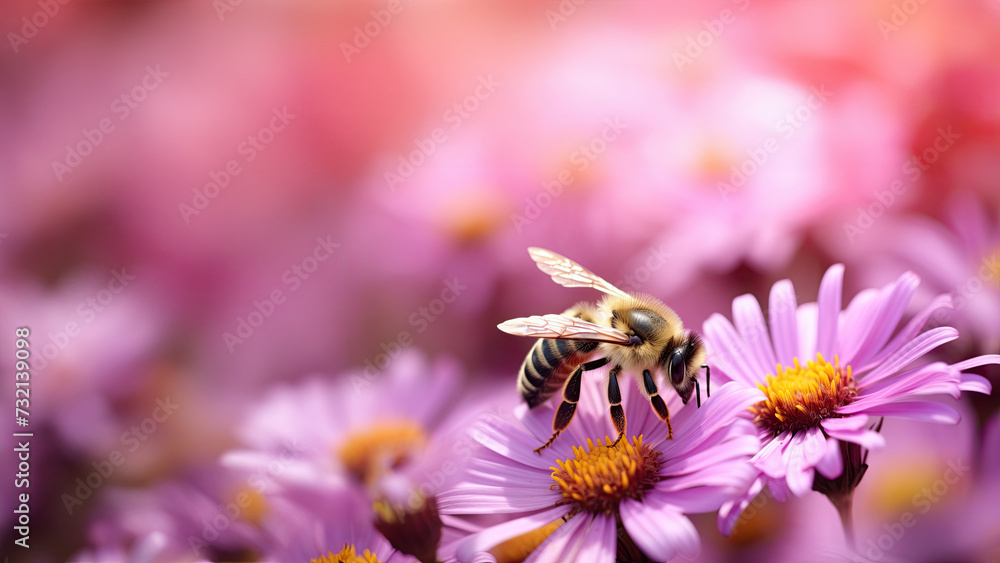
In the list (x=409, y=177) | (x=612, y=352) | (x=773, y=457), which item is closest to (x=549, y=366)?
(x=612, y=352)

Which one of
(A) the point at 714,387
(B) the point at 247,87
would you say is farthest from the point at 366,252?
(A) the point at 714,387

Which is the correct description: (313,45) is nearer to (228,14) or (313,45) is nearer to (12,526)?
(228,14)

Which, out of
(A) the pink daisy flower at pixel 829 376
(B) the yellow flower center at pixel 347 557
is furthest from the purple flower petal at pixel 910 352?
(B) the yellow flower center at pixel 347 557

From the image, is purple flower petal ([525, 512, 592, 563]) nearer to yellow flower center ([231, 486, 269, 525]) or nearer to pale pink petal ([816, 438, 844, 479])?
pale pink petal ([816, 438, 844, 479])

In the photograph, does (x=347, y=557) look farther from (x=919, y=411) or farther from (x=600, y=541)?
(x=919, y=411)

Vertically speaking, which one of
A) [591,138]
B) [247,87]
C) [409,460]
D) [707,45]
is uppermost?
[707,45]

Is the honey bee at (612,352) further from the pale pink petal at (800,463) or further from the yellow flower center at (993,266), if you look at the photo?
the yellow flower center at (993,266)

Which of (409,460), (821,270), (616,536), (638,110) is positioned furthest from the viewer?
(638,110)

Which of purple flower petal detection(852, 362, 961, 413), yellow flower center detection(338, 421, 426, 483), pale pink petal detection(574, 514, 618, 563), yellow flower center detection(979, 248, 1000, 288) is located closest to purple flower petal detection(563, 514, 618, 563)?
pale pink petal detection(574, 514, 618, 563)
